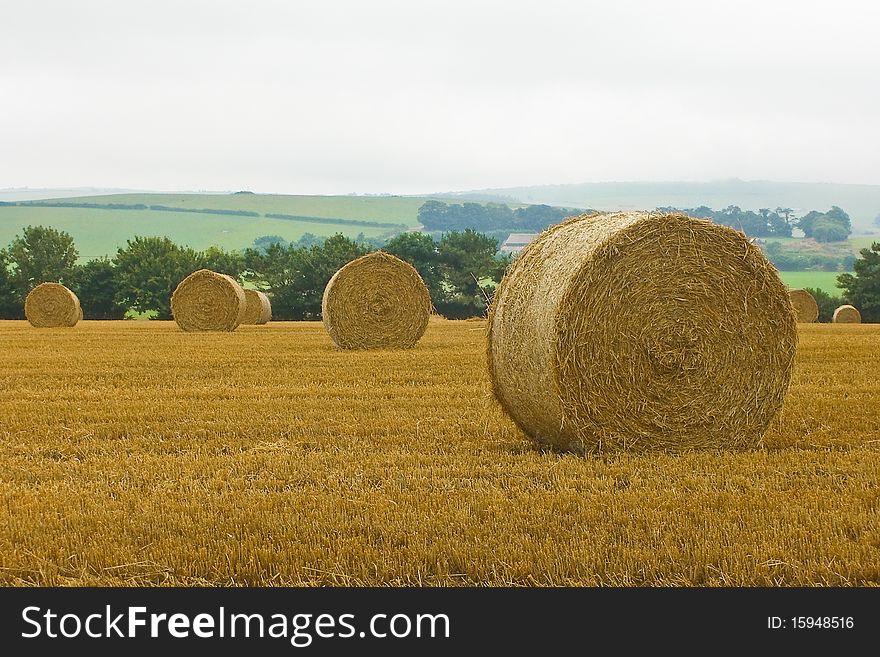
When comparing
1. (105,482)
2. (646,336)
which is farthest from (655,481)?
(105,482)

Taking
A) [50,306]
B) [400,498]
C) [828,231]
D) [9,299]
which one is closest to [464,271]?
[9,299]

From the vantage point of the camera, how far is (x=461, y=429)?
8.97 m

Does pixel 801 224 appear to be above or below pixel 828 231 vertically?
above

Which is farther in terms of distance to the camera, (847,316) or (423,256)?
(423,256)

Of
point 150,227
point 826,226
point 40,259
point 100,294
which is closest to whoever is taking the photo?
point 100,294

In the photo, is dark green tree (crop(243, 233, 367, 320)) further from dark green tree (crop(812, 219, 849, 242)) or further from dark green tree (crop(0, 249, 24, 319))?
dark green tree (crop(812, 219, 849, 242))

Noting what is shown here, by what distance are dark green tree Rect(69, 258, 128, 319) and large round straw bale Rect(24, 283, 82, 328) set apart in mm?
15209

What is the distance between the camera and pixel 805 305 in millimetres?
36938

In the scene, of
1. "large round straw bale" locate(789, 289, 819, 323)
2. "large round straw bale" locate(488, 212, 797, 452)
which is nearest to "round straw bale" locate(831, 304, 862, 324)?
"large round straw bale" locate(789, 289, 819, 323)

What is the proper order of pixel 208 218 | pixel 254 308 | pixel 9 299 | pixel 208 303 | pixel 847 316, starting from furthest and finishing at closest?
pixel 208 218 → pixel 9 299 → pixel 847 316 → pixel 254 308 → pixel 208 303

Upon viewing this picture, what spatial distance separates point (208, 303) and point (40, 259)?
2541cm

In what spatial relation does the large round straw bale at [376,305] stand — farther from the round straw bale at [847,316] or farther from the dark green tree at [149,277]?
the dark green tree at [149,277]

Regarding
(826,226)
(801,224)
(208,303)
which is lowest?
(208,303)

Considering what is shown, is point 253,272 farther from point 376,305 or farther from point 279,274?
point 376,305
